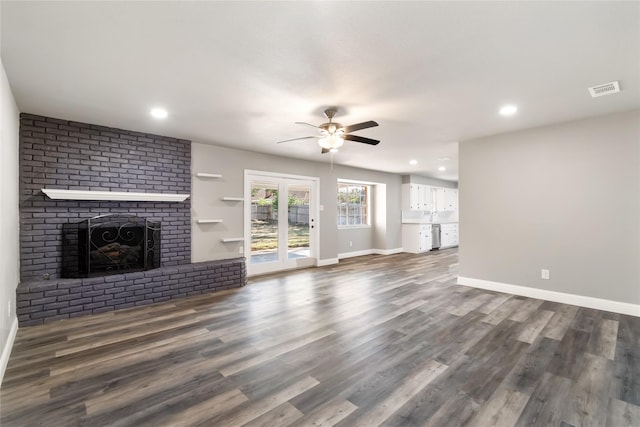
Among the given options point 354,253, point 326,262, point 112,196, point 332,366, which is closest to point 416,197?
point 354,253

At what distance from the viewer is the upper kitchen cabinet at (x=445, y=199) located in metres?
10.3

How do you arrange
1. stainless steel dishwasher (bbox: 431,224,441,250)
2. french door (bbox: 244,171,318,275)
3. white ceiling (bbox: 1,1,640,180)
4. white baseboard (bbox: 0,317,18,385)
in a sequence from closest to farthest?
white ceiling (bbox: 1,1,640,180), white baseboard (bbox: 0,317,18,385), french door (bbox: 244,171,318,275), stainless steel dishwasher (bbox: 431,224,441,250)

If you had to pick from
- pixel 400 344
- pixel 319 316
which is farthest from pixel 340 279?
pixel 400 344

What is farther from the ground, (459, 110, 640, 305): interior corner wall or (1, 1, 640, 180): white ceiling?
(1, 1, 640, 180): white ceiling

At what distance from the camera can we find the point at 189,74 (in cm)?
262

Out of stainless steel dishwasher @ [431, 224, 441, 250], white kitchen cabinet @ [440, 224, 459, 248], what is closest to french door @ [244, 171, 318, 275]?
stainless steel dishwasher @ [431, 224, 441, 250]

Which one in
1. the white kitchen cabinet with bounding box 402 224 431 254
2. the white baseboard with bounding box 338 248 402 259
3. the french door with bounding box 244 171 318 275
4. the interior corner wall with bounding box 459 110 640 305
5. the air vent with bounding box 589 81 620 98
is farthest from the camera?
the white kitchen cabinet with bounding box 402 224 431 254

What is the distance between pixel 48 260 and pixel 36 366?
1803 mm

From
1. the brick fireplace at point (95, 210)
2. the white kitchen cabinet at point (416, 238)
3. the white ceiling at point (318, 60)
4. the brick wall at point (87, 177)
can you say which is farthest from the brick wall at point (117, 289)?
the white kitchen cabinet at point (416, 238)

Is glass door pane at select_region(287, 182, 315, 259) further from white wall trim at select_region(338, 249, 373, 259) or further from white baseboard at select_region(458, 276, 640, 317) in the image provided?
white baseboard at select_region(458, 276, 640, 317)

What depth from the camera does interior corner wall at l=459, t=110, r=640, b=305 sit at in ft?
11.8

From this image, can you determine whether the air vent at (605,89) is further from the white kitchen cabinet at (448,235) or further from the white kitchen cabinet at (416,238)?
the white kitchen cabinet at (448,235)

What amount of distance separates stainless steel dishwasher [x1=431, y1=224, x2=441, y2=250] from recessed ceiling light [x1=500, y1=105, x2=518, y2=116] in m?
6.13

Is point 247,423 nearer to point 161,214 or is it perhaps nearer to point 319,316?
point 319,316
